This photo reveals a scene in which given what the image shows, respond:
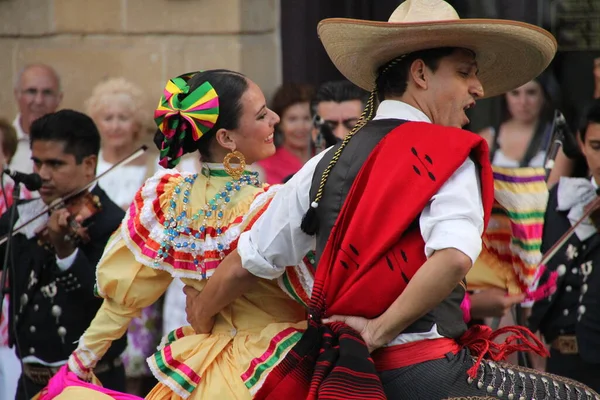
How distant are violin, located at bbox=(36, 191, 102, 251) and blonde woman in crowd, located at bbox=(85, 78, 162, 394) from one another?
1095 mm

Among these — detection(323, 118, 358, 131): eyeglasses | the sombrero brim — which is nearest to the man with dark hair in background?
detection(323, 118, 358, 131): eyeglasses

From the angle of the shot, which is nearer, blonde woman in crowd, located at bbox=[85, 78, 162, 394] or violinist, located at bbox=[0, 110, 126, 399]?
violinist, located at bbox=[0, 110, 126, 399]

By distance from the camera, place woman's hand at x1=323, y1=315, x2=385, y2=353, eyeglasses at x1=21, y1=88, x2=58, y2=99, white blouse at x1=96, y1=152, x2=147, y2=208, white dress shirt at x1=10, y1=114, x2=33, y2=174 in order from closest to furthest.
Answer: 1. woman's hand at x1=323, y1=315, x2=385, y2=353
2. white blouse at x1=96, y1=152, x2=147, y2=208
3. white dress shirt at x1=10, y1=114, x2=33, y2=174
4. eyeglasses at x1=21, y1=88, x2=58, y2=99

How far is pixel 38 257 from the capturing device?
16.6ft

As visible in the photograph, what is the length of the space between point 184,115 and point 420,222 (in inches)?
43.4

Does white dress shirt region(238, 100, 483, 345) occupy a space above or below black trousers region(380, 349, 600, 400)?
above

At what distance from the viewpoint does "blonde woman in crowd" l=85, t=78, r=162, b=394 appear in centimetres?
596

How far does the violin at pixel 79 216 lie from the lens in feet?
15.9

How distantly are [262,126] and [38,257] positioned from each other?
64.3 inches

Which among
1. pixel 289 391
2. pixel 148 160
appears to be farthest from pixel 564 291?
pixel 148 160

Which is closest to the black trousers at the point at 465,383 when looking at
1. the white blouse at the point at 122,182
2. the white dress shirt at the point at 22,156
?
the white blouse at the point at 122,182

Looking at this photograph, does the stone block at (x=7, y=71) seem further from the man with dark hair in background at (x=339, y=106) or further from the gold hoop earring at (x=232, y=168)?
the gold hoop earring at (x=232, y=168)

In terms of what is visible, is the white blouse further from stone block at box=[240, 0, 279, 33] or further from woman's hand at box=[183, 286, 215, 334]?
woman's hand at box=[183, 286, 215, 334]

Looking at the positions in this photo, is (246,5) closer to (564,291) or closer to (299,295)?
(564,291)
